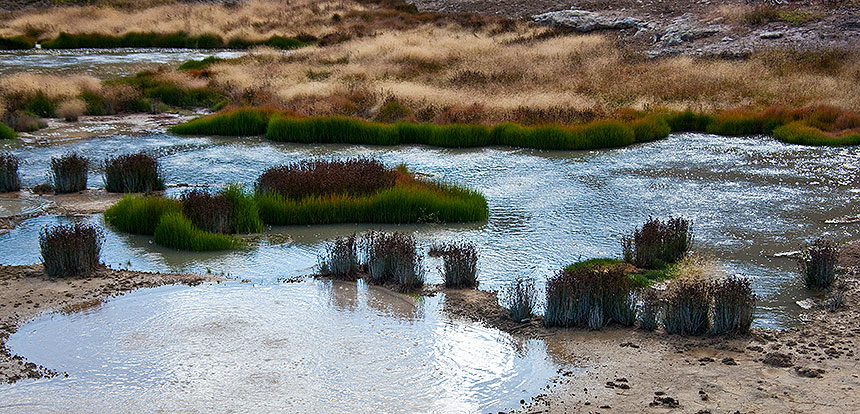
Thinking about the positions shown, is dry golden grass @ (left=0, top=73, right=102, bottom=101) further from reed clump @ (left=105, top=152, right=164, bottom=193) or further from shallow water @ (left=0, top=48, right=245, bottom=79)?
reed clump @ (left=105, top=152, right=164, bottom=193)

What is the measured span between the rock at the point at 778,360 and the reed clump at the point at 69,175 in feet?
47.7

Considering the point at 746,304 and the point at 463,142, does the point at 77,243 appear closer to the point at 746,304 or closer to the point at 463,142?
the point at 746,304

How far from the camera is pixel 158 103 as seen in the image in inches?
1211

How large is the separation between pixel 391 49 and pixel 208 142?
17355 millimetres

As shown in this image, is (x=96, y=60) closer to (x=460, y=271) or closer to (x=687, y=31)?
(x=687, y=31)

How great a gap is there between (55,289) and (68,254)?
0.62 m

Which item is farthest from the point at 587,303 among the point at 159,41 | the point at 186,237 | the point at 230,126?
the point at 159,41

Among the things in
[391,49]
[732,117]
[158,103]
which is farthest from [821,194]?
[391,49]

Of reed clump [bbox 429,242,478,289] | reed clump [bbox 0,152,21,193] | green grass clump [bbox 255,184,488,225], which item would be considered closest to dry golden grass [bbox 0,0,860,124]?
green grass clump [bbox 255,184,488,225]

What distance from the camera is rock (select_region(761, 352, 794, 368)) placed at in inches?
360

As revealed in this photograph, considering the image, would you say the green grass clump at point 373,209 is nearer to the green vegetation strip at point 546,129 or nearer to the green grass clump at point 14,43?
the green vegetation strip at point 546,129

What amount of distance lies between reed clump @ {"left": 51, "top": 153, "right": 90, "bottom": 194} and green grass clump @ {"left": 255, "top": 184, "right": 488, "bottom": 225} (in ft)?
15.3

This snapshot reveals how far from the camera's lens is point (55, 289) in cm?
1184

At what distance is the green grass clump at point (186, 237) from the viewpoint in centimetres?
1413
